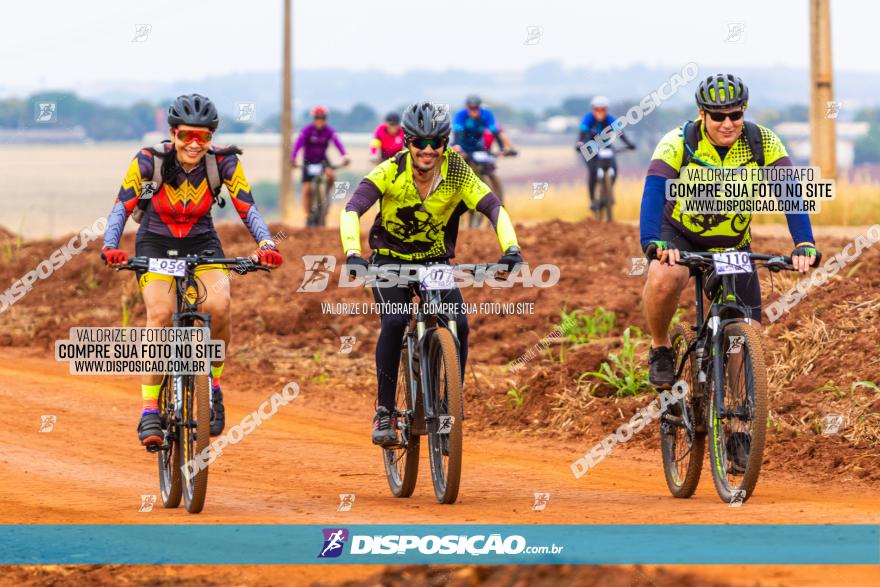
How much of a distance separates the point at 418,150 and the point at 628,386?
4.47 meters

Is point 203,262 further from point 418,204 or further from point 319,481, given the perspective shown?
point 319,481

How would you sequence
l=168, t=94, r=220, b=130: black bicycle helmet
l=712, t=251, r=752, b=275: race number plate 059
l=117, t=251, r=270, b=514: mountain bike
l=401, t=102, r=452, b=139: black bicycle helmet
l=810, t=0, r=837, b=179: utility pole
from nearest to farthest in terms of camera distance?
l=712, t=251, r=752, b=275: race number plate 059 < l=117, t=251, r=270, b=514: mountain bike < l=401, t=102, r=452, b=139: black bicycle helmet < l=168, t=94, r=220, b=130: black bicycle helmet < l=810, t=0, r=837, b=179: utility pole

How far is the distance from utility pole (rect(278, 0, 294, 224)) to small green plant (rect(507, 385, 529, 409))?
917 inches

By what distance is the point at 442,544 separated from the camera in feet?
25.2

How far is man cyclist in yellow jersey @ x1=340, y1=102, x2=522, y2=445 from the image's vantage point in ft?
31.7

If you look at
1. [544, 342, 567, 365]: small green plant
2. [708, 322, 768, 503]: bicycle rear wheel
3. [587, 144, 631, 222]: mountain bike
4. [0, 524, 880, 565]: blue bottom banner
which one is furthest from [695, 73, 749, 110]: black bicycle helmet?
[587, 144, 631, 222]: mountain bike

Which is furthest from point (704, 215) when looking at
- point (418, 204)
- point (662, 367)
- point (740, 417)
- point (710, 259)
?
point (418, 204)

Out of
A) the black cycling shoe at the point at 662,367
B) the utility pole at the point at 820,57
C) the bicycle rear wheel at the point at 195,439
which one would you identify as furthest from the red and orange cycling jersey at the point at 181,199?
the utility pole at the point at 820,57

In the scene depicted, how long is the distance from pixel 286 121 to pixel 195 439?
29.6 m

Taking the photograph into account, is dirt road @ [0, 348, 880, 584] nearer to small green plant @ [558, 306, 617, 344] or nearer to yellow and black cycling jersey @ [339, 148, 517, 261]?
yellow and black cycling jersey @ [339, 148, 517, 261]

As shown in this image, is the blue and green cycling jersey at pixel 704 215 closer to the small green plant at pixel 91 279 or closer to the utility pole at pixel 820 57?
the small green plant at pixel 91 279

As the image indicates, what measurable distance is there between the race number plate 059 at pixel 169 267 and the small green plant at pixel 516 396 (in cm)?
524

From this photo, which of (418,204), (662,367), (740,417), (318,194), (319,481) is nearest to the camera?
(740,417)

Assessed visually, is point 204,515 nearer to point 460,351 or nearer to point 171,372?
point 171,372
